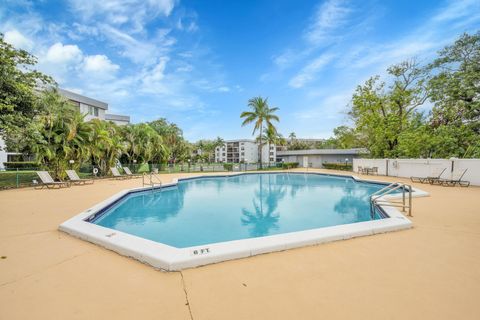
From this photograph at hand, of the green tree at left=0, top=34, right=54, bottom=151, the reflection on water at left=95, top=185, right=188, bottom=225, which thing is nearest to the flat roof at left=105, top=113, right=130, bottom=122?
the green tree at left=0, top=34, right=54, bottom=151

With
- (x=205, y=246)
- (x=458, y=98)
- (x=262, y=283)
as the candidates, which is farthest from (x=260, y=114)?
(x=262, y=283)

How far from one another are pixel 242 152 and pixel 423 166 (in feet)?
160

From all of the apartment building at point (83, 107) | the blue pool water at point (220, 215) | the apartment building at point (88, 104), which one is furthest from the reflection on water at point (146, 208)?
the apartment building at point (88, 104)

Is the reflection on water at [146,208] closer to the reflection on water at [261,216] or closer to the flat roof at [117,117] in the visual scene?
the reflection on water at [261,216]

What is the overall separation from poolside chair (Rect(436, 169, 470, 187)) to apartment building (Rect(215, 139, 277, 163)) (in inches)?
1838

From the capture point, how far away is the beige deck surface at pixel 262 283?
1972 millimetres

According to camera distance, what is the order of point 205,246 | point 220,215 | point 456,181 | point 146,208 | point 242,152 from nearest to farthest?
point 205,246 → point 220,215 → point 146,208 → point 456,181 → point 242,152

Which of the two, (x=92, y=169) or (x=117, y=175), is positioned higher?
(x=92, y=169)

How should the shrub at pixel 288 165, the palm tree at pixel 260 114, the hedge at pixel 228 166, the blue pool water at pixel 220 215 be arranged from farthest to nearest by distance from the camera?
the shrub at pixel 288 165 < the hedge at pixel 228 166 < the palm tree at pixel 260 114 < the blue pool water at pixel 220 215

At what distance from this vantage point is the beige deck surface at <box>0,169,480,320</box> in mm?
1972

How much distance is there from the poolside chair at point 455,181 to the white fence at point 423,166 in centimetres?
22

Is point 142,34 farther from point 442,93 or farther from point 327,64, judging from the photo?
point 442,93

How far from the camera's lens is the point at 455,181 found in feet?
35.9

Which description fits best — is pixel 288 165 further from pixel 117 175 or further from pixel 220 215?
pixel 220 215
